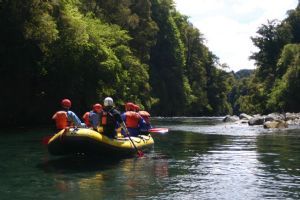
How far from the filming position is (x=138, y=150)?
14.9 meters

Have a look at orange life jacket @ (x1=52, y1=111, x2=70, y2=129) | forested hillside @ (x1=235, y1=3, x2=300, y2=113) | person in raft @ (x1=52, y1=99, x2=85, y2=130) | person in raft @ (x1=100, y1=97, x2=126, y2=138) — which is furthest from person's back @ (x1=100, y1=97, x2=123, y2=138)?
forested hillside @ (x1=235, y1=3, x2=300, y2=113)

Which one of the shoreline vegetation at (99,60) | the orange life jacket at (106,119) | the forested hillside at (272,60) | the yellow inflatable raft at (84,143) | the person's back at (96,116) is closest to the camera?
the yellow inflatable raft at (84,143)

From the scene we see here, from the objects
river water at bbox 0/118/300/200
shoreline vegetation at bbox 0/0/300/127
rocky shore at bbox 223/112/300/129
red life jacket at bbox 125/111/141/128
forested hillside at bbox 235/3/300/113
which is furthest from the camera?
forested hillside at bbox 235/3/300/113

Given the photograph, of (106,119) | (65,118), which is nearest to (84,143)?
(106,119)

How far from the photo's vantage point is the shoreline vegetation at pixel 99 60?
1158 inches

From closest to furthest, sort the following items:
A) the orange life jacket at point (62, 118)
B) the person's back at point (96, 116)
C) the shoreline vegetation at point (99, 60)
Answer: the orange life jacket at point (62, 118), the person's back at point (96, 116), the shoreline vegetation at point (99, 60)

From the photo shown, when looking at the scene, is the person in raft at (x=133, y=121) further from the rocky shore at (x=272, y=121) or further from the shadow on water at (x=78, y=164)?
the rocky shore at (x=272, y=121)

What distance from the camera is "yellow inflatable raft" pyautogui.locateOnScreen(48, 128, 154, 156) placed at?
1284 centimetres

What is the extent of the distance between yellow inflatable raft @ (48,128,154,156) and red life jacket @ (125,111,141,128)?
7.02 feet

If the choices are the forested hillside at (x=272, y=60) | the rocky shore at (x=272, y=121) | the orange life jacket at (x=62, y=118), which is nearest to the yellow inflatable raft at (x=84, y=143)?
the orange life jacket at (x=62, y=118)

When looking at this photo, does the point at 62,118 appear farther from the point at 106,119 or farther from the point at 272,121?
the point at 272,121

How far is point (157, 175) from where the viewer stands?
37.1 ft

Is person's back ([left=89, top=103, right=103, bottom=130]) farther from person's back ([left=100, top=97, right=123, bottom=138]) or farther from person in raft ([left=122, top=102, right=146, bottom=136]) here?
person in raft ([left=122, top=102, right=146, bottom=136])

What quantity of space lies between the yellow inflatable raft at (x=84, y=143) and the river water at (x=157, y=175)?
0.32m
